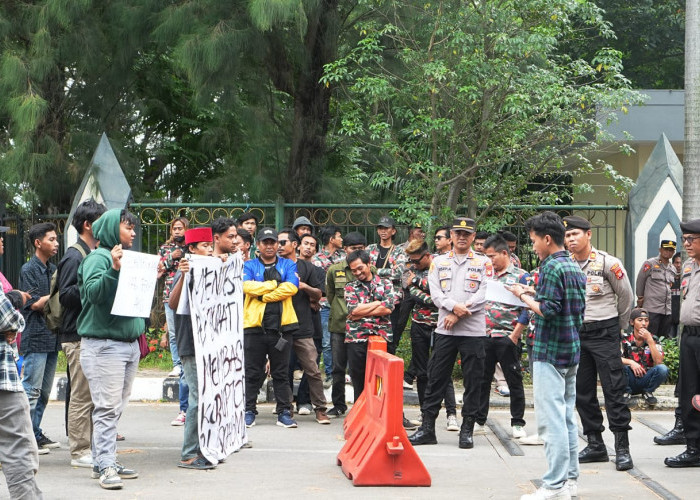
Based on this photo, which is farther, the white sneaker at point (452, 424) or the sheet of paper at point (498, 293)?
the white sneaker at point (452, 424)

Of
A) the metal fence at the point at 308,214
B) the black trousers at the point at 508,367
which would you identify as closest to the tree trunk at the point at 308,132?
the metal fence at the point at 308,214

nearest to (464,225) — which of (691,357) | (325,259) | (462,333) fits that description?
(462,333)

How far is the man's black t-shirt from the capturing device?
10203 mm

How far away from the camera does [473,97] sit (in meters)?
12.3

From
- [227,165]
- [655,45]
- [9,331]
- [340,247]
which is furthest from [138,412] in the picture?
[655,45]

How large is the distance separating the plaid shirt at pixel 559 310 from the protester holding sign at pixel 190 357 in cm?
273

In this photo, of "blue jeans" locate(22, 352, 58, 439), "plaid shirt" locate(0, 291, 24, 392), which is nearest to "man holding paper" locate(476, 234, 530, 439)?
"blue jeans" locate(22, 352, 58, 439)

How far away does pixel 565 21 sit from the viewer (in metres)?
13.3

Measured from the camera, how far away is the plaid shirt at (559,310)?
6.65 m

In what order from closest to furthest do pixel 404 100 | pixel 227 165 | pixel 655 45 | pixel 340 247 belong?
pixel 340 247 → pixel 404 100 → pixel 227 165 → pixel 655 45

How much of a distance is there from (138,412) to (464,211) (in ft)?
19.4

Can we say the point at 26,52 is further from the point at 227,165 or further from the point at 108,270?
the point at 108,270

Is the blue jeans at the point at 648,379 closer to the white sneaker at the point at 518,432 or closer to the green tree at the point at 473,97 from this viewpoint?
the white sneaker at the point at 518,432

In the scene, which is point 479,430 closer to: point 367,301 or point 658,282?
point 367,301
